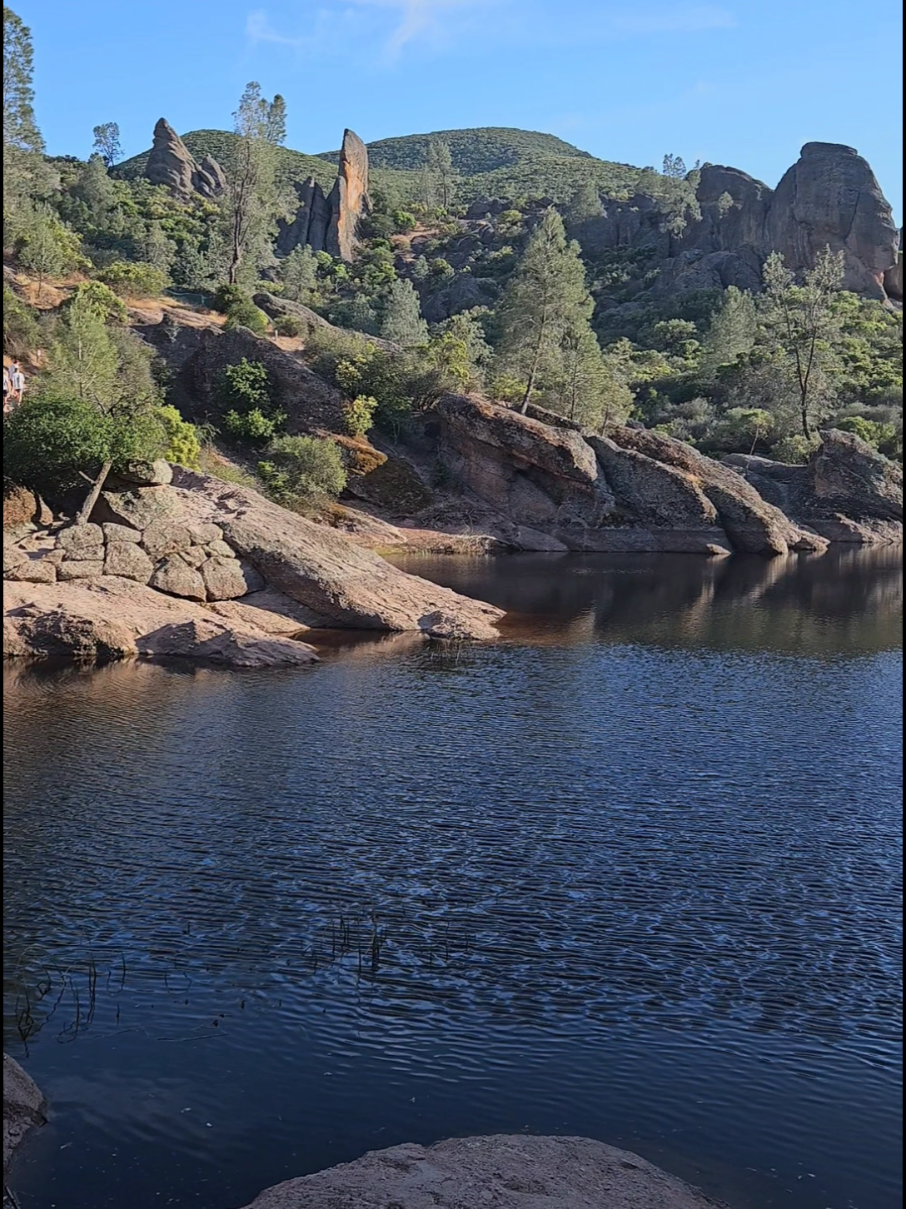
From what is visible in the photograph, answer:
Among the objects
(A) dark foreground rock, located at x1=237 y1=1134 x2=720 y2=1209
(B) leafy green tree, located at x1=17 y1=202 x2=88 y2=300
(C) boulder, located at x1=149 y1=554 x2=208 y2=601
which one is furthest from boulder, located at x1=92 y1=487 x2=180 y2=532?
(B) leafy green tree, located at x1=17 y1=202 x2=88 y2=300

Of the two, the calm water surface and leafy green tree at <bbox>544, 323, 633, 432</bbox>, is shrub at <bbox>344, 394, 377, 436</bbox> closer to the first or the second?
leafy green tree at <bbox>544, 323, 633, 432</bbox>

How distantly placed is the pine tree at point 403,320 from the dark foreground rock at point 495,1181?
88491 mm

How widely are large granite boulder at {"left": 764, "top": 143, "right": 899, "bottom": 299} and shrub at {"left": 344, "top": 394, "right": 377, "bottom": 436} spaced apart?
82.0m

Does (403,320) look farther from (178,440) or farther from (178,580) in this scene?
(178,580)

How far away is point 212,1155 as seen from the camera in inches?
455

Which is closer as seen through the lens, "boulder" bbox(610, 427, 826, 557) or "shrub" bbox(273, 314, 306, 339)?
"boulder" bbox(610, 427, 826, 557)

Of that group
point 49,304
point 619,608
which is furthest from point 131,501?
point 49,304

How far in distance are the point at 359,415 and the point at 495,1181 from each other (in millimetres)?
64961

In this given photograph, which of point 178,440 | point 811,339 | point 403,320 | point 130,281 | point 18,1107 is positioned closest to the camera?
point 18,1107

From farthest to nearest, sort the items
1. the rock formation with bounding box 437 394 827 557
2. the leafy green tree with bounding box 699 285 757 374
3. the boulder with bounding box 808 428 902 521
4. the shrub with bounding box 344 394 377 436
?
the leafy green tree with bounding box 699 285 757 374 → the boulder with bounding box 808 428 902 521 → the shrub with bounding box 344 394 377 436 → the rock formation with bounding box 437 394 827 557

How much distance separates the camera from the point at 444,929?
17047 millimetres

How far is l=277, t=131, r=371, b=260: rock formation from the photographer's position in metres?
148

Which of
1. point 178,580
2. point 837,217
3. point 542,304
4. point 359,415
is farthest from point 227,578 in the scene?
point 837,217

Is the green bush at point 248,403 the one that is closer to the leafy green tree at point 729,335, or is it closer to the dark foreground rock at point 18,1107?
the leafy green tree at point 729,335
